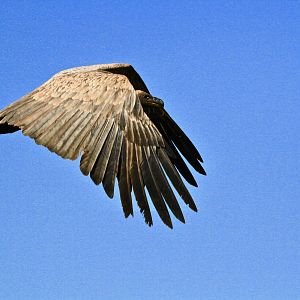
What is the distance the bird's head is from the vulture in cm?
100

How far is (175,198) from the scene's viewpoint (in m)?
11.0

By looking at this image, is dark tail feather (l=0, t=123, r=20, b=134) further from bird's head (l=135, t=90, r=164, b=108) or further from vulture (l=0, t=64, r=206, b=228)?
bird's head (l=135, t=90, r=164, b=108)

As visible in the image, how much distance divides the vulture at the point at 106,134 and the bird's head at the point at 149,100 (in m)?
1.00

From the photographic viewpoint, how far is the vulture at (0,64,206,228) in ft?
36.2

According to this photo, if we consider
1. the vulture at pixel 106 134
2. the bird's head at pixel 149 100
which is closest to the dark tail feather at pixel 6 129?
the vulture at pixel 106 134

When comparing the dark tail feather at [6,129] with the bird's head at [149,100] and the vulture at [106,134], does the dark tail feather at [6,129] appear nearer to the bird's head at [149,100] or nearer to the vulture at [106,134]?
the vulture at [106,134]

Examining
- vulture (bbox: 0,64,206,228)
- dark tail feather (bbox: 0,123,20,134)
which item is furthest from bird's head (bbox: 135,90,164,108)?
dark tail feather (bbox: 0,123,20,134)

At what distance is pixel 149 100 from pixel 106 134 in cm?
260

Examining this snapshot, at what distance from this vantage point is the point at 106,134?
1164 centimetres

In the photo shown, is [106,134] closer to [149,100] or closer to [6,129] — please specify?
[149,100]

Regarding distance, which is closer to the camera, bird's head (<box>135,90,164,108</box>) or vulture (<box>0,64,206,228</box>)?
vulture (<box>0,64,206,228</box>)

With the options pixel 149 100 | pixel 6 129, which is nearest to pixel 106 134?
pixel 149 100

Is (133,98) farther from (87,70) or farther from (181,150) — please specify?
(181,150)

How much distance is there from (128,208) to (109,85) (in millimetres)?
2330
